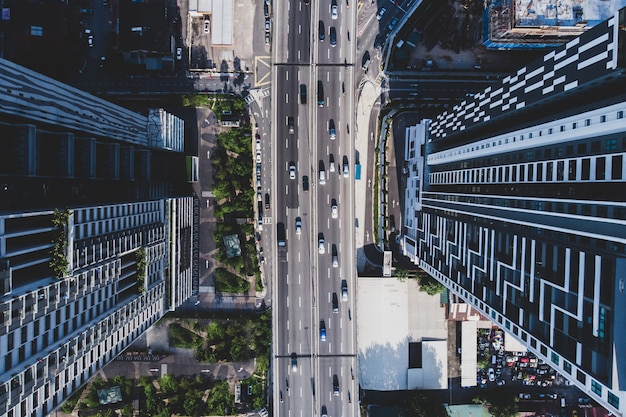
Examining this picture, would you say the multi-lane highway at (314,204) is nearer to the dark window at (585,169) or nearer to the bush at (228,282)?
the bush at (228,282)

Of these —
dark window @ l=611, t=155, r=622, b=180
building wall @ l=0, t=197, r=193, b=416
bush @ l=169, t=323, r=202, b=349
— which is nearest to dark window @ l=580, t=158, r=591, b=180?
dark window @ l=611, t=155, r=622, b=180

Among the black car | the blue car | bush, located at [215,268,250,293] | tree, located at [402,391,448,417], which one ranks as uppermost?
the black car

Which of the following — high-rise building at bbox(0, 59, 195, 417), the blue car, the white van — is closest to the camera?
high-rise building at bbox(0, 59, 195, 417)

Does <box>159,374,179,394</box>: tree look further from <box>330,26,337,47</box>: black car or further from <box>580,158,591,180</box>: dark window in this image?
<box>580,158,591,180</box>: dark window

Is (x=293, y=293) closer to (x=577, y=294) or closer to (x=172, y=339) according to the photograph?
(x=172, y=339)


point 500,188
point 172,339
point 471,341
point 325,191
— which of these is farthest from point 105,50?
point 471,341

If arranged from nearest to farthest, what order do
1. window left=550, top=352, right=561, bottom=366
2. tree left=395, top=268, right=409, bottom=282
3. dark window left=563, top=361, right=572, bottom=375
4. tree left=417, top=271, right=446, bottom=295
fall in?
1. dark window left=563, top=361, right=572, bottom=375
2. window left=550, top=352, right=561, bottom=366
3. tree left=417, top=271, right=446, bottom=295
4. tree left=395, top=268, right=409, bottom=282

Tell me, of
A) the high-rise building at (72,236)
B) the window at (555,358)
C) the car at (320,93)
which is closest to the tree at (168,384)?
the high-rise building at (72,236)

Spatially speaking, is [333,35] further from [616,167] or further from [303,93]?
[616,167]
